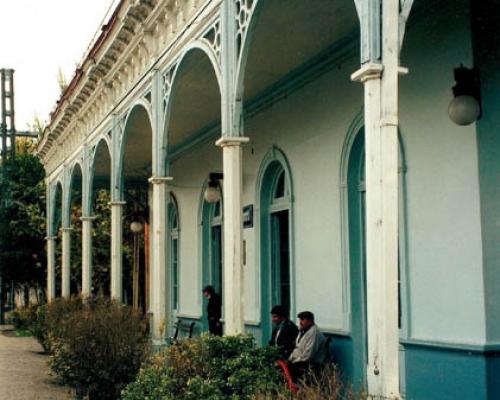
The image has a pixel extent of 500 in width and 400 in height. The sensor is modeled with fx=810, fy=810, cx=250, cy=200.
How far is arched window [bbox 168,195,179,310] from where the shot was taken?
19141 millimetres

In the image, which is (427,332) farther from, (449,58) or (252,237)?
(252,237)

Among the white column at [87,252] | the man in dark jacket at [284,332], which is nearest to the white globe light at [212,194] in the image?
the white column at [87,252]

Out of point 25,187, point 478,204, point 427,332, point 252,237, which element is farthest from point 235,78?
point 25,187

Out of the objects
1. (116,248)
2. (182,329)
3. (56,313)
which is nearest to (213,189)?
(116,248)

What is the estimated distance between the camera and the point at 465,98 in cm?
745

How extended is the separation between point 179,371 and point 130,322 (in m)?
3.10

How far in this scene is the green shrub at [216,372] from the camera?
7504 millimetres

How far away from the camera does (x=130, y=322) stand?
36.4ft

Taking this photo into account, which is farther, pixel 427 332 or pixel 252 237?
pixel 252 237

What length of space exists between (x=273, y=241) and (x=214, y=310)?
2.57 metres

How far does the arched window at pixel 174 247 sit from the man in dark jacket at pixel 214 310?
4.15 meters

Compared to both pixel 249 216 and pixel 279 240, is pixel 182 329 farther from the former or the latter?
pixel 279 240

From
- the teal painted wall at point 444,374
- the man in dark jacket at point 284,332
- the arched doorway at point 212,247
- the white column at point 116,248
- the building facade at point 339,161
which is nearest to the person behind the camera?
the building facade at point 339,161

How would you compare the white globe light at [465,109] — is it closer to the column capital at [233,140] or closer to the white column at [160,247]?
the column capital at [233,140]
